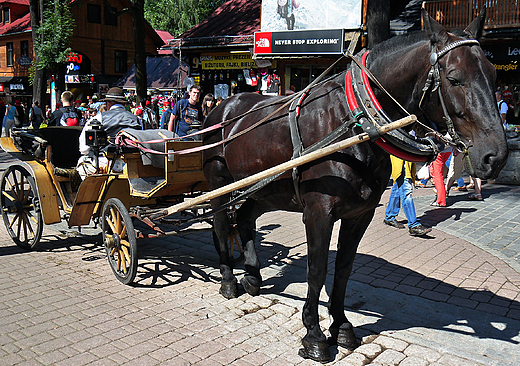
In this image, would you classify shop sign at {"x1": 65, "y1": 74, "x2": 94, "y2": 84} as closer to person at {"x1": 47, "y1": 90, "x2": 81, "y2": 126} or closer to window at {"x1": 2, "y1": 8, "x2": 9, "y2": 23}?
window at {"x1": 2, "y1": 8, "x2": 9, "y2": 23}

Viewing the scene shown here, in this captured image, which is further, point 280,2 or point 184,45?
point 184,45

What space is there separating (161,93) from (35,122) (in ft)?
26.9

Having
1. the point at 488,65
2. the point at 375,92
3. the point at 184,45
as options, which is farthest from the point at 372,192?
the point at 184,45

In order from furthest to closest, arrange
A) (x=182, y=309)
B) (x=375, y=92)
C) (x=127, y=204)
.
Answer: (x=127, y=204) → (x=182, y=309) → (x=375, y=92)

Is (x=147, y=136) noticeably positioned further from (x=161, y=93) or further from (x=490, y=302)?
(x=161, y=93)

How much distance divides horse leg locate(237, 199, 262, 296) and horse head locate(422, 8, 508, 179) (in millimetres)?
2498

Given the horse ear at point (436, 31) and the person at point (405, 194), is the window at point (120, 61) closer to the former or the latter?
the person at point (405, 194)

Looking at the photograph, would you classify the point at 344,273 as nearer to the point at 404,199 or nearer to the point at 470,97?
the point at 470,97

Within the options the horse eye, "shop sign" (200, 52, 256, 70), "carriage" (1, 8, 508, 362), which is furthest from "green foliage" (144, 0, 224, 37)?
the horse eye

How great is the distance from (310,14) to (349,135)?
12650mm

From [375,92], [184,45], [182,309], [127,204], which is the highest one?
[184,45]

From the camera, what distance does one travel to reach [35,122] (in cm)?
1914

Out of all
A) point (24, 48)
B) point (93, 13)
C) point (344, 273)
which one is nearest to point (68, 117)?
point (344, 273)

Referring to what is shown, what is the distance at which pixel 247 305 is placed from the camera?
183 inches
